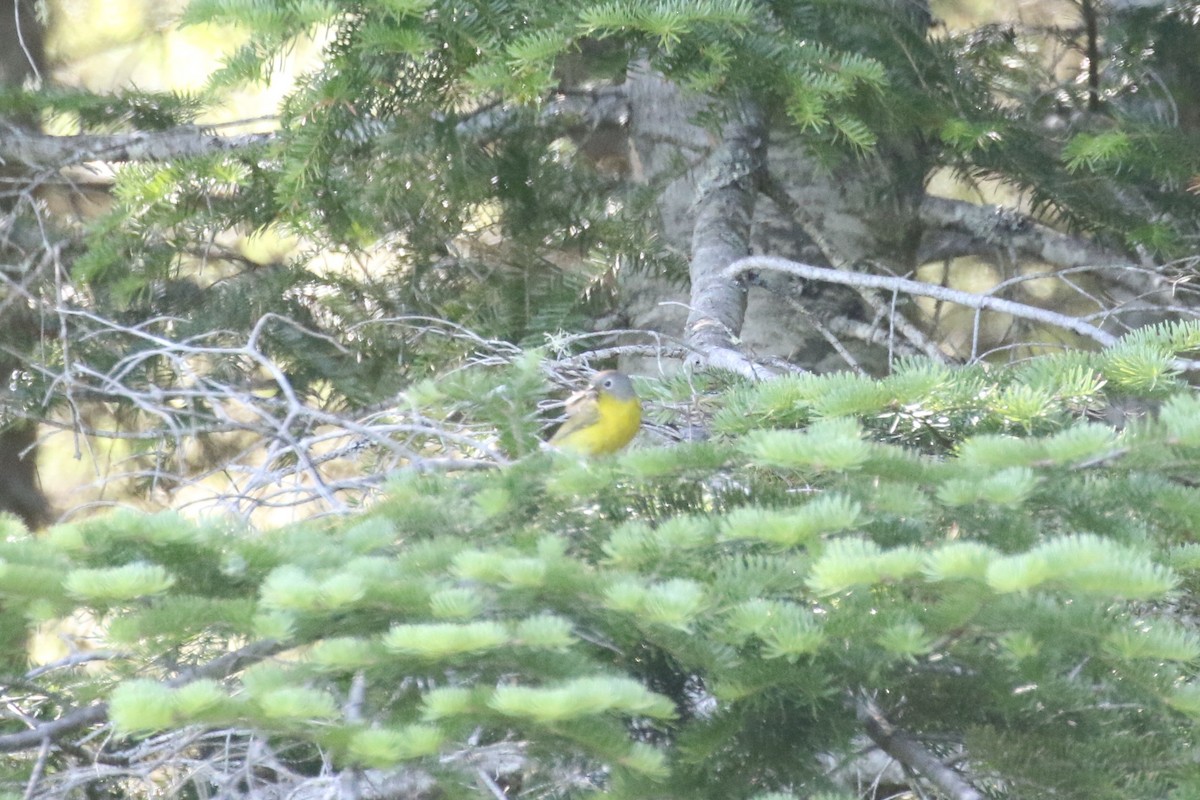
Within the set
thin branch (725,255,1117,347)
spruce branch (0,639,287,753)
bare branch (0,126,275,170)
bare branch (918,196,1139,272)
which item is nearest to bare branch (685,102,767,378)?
thin branch (725,255,1117,347)

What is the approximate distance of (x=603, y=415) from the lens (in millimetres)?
2883

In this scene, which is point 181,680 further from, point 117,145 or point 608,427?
point 117,145

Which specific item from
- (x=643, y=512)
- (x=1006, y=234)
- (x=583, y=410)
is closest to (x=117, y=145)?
(x=583, y=410)

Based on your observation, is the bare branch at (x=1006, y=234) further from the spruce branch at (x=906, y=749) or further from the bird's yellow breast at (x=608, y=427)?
the spruce branch at (x=906, y=749)

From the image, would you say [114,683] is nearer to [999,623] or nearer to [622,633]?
[622,633]

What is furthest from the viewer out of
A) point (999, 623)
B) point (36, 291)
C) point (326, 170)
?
point (36, 291)

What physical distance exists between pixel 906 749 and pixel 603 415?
1.52 metres

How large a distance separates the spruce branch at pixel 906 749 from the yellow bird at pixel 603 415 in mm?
1314

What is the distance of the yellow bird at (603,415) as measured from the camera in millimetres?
2787

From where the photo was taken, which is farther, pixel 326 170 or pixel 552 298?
pixel 552 298

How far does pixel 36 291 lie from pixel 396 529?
2.93 metres

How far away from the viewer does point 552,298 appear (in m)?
3.52

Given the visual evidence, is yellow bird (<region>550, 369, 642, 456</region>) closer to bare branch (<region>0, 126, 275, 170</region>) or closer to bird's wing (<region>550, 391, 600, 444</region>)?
bird's wing (<region>550, 391, 600, 444</region>)

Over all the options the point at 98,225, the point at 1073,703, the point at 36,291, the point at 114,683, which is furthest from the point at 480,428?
the point at 36,291
